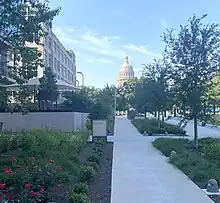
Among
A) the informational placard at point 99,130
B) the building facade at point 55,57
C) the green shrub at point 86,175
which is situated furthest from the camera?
the building facade at point 55,57

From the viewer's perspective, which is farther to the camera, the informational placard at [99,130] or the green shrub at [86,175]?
the informational placard at [99,130]

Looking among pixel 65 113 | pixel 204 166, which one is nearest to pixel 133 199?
pixel 204 166

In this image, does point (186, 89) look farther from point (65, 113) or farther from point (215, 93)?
point (65, 113)

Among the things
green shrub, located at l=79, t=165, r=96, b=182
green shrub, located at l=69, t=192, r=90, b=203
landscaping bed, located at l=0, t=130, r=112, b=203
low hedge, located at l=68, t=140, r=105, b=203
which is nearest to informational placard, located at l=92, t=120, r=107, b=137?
landscaping bed, located at l=0, t=130, r=112, b=203

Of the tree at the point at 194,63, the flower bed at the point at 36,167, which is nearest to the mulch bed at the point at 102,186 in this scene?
the flower bed at the point at 36,167

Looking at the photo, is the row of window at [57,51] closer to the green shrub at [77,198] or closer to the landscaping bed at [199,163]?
the landscaping bed at [199,163]

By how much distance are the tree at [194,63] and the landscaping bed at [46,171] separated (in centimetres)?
353

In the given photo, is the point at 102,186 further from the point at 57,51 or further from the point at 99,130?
the point at 57,51

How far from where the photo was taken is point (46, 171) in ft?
21.4

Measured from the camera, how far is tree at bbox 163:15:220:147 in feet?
46.3

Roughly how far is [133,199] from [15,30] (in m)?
5.60

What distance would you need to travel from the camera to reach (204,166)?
33.0 feet

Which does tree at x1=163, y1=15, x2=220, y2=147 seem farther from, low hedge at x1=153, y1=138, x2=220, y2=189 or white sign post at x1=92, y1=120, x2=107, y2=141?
white sign post at x1=92, y1=120, x2=107, y2=141

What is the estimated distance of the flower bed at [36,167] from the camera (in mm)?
5916
